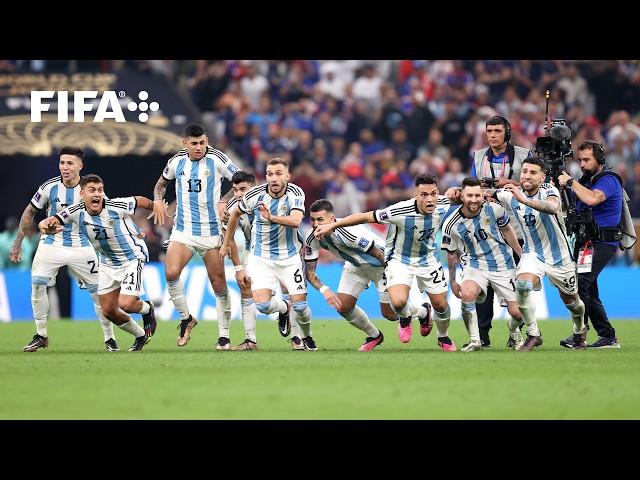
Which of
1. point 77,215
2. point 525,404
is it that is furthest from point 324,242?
point 525,404

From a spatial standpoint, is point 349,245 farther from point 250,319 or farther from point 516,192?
point 516,192

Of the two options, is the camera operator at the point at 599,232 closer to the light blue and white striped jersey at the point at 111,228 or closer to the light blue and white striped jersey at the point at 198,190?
the light blue and white striped jersey at the point at 198,190

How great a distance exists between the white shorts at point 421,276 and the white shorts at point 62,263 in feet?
11.0

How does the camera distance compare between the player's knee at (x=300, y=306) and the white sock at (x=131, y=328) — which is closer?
the player's knee at (x=300, y=306)

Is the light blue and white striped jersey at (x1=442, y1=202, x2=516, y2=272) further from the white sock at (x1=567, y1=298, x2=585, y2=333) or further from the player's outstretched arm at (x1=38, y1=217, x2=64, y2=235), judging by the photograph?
the player's outstretched arm at (x1=38, y1=217, x2=64, y2=235)

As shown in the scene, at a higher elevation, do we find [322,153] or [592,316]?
[322,153]

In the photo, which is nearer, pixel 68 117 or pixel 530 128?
pixel 68 117

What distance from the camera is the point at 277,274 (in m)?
13.2

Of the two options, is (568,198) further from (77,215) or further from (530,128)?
(530,128)

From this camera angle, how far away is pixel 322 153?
2381 cm

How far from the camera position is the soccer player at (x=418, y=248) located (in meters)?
12.5

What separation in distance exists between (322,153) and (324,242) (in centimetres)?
1068

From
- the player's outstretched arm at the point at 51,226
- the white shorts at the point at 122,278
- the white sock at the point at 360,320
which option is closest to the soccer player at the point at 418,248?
the white sock at the point at 360,320

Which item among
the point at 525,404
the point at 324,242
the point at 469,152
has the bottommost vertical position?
the point at 525,404
